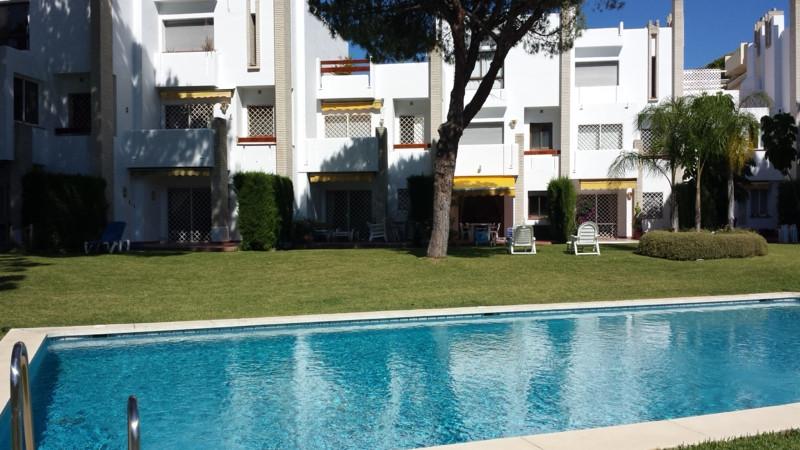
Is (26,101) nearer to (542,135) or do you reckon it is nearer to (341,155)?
(341,155)

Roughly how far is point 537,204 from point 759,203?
37.9ft

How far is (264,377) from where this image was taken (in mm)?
9133

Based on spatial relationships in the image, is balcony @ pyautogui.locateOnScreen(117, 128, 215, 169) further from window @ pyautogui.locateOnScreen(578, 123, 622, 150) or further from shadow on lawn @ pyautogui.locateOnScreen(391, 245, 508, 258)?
window @ pyautogui.locateOnScreen(578, 123, 622, 150)

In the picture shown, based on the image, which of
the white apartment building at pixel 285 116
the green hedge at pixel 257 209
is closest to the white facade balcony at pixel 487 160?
the white apartment building at pixel 285 116

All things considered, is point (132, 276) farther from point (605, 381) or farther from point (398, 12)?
point (605, 381)

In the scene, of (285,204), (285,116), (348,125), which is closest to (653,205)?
(348,125)

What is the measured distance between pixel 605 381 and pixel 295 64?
Answer: 24978 millimetres

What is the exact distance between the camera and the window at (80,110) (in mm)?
28219

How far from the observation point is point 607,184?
1227 inches

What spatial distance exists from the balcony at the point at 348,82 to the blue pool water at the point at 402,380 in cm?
2019

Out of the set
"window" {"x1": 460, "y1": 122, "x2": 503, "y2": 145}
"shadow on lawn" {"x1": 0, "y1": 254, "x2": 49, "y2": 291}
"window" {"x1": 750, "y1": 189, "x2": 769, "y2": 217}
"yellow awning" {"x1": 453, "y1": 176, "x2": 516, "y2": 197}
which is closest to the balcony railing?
"window" {"x1": 460, "y1": 122, "x2": 503, "y2": 145}

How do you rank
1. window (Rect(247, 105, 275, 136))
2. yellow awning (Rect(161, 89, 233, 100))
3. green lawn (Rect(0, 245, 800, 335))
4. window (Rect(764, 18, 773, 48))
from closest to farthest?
green lawn (Rect(0, 245, 800, 335)) → yellow awning (Rect(161, 89, 233, 100)) → window (Rect(247, 105, 275, 136)) → window (Rect(764, 18, 773, 48))

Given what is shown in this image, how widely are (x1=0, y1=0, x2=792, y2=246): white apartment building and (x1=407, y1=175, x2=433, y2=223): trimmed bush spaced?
209 cm

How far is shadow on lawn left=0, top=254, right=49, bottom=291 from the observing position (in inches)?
629
